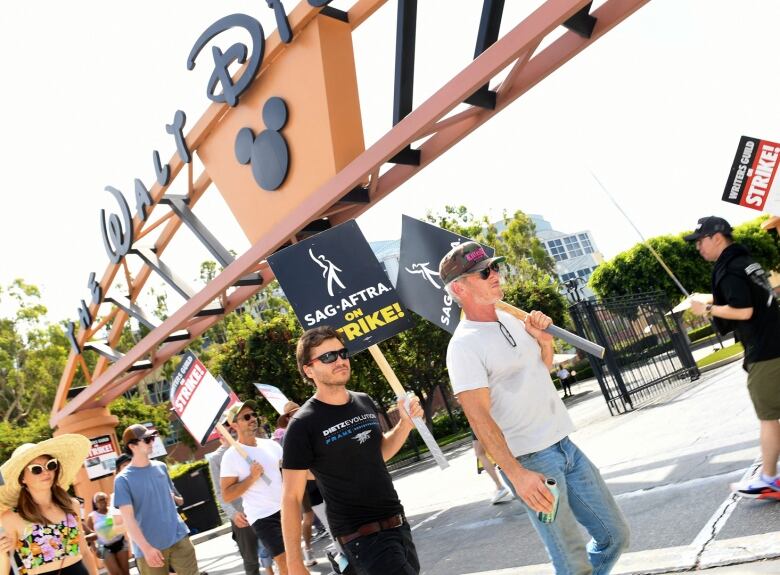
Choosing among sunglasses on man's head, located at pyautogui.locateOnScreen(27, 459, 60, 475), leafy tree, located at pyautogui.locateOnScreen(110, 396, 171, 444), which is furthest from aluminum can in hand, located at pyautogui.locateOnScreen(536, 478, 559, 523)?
leafy tree, located at pyautogui.locateOnScreen(110, 396, 171, 444)

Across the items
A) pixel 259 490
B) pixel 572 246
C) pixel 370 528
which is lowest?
pixel 370 528

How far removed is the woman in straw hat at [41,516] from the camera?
4578mm

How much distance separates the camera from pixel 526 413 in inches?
138

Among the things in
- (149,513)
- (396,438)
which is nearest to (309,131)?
(149,513)

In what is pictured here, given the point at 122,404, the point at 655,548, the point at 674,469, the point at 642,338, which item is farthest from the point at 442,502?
the point at 122,404

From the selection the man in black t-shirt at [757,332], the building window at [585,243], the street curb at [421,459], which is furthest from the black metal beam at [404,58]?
the building window at [585,243]

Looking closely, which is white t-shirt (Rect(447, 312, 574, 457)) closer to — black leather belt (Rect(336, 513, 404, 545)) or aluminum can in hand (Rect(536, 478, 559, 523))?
aluminum can in hand (Rect(536, 478, 559, 523))

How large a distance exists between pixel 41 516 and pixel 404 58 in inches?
252

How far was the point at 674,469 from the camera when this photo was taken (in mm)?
7191

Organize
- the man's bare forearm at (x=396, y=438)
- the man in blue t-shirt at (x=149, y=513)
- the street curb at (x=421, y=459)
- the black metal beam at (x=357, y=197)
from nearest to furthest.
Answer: the man's bare forearm at (x=396, y=438)
the man in blue t-shirt at (x=149, y=513)
the black metal beam at (x=357, y=197)
the street curb at (x=421, y=459)

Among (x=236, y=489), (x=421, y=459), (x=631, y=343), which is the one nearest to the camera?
(x=236, y=489)

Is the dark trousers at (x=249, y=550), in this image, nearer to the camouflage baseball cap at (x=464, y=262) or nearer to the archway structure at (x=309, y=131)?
the archway structure at (x=309, y=131)

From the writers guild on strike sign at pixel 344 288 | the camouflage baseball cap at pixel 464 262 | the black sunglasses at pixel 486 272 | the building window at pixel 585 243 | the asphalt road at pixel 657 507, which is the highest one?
the building window at pixel 585 243

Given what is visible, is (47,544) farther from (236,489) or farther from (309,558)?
(309,558)
